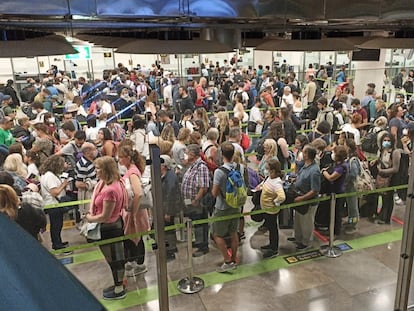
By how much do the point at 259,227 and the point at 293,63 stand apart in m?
16.6

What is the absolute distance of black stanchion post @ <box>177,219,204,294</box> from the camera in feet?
16.0

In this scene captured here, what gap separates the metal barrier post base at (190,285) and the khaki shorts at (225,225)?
620 millimetres

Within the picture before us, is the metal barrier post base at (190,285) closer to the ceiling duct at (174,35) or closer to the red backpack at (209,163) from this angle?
the red backpack at (209,163)

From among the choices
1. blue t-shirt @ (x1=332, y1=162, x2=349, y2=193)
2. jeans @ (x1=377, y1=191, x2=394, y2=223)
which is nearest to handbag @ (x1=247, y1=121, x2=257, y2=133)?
jeans @ (x1=377, y1=191, x2=394, y2=223)

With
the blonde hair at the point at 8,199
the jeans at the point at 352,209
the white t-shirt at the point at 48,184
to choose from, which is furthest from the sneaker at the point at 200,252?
the blonde hair at the point at 8,199

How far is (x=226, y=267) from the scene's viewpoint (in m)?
5.32

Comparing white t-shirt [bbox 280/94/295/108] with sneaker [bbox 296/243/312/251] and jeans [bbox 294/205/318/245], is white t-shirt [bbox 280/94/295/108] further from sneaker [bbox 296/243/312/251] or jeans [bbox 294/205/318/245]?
sneaker [bbox 296/243/312/251]

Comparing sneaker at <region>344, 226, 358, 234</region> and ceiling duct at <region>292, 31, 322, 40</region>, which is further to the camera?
sneaker at <region>344, 226, 358, 234</region>

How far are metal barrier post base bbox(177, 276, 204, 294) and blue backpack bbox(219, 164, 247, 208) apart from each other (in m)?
1.00

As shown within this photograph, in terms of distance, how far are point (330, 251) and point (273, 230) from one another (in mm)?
823

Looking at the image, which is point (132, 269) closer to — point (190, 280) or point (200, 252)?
point (190, 280)

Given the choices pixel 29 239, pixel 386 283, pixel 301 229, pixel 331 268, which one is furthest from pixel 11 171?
pixel 29 239

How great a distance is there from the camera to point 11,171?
5.44 m

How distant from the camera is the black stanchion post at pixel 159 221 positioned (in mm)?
2475
